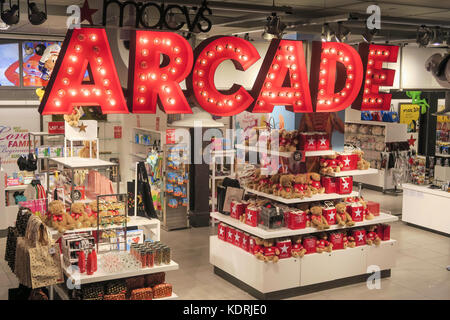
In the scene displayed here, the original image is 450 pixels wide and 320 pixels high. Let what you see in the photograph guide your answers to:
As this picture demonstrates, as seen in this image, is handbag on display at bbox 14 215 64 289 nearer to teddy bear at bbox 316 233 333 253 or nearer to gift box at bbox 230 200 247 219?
gift box at bbox 230 200 247 219

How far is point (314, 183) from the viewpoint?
23.5 ft

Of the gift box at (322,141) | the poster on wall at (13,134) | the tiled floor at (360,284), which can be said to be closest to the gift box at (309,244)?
the tiled floor at (360,284)

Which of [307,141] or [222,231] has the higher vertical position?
[307,141]

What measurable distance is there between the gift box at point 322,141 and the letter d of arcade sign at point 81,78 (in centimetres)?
319

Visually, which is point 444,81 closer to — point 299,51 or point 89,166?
point 299,51

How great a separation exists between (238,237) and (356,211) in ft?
5.42

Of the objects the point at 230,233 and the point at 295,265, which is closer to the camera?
the point at 295,265

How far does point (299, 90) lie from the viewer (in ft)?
19.3

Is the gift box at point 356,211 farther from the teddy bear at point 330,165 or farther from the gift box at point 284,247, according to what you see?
the gift box at point 284,247

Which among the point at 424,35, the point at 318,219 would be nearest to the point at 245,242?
the point at 318,219

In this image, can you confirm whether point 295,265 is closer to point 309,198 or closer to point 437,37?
point 309,198

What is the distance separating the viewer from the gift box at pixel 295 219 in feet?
22.3

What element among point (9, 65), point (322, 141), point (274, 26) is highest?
point (274, 26)

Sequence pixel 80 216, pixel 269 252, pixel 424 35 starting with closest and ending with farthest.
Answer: pixel 80 216 → pixel 269 252 → pixel 424 35
